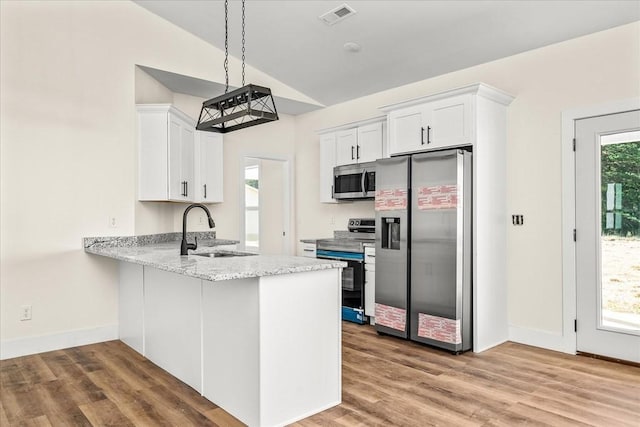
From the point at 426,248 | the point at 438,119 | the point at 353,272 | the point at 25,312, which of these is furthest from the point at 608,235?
the point at 25,312

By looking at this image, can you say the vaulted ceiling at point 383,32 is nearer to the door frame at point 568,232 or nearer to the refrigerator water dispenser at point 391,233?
the door frame at point 568,232

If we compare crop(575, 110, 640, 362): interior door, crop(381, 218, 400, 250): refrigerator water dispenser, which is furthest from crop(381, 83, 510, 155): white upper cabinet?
crop(575, 110, 640, 362): interior door

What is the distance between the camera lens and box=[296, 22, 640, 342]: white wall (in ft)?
11.6

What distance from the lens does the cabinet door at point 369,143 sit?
489 centimetres

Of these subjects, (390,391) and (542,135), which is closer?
(390,391)

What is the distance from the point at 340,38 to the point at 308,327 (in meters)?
3.05

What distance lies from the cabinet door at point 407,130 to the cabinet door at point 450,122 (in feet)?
0.27

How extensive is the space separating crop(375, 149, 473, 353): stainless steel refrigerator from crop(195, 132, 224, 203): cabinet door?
82.8 inches

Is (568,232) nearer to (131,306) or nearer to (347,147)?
(347,147)

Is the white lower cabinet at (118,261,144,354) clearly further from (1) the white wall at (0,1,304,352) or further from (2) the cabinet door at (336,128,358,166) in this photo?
(2) the cabinet door at (336,128,358,166)

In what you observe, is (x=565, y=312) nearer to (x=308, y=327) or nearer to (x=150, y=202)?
(x=308, y=327)

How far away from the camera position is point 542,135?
12.9 ft

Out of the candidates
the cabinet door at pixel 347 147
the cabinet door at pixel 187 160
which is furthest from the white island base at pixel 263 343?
the cabinet door at pixel 347 147

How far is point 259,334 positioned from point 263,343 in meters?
0.06
